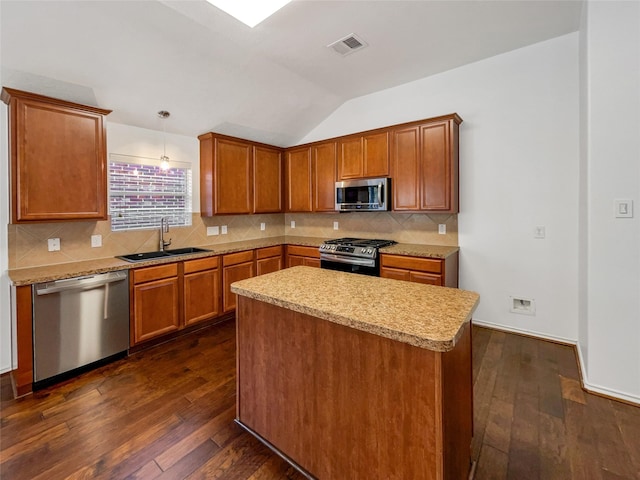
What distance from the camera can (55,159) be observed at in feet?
8.35

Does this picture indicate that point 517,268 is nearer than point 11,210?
No

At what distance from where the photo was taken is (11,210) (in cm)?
239

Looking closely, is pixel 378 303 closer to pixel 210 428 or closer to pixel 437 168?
pixel 210 428

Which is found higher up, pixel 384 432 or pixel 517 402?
pixel 384 432

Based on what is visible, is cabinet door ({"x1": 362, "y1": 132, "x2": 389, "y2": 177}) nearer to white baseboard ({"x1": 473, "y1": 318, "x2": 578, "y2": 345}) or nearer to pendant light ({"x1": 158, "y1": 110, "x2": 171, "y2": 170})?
white baseboard ({"x1": 473, "y1": 318, "x2": 578, "y2": 345})

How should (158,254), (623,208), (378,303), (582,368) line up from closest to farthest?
(378,303), (623,208), (582,368), (158,254)

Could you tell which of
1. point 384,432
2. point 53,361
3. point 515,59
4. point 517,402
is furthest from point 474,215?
point 53,361

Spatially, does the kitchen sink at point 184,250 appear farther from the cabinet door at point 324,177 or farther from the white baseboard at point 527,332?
the white baseboard at point 527,332

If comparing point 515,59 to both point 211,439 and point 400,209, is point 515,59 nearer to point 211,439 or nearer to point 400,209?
point 400,209

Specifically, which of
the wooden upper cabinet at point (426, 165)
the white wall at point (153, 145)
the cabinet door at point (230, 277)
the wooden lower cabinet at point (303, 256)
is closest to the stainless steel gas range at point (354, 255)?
the wooden lower cabinet at point (303, 256)

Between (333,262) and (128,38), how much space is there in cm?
293

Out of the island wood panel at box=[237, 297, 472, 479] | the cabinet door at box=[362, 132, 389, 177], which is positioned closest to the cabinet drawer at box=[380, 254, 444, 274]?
the cabinet door at box=[362, 132, 389, 177]

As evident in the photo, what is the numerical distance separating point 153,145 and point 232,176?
97 centimetres

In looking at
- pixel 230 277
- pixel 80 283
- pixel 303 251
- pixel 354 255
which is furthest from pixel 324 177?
pixel 80 283
